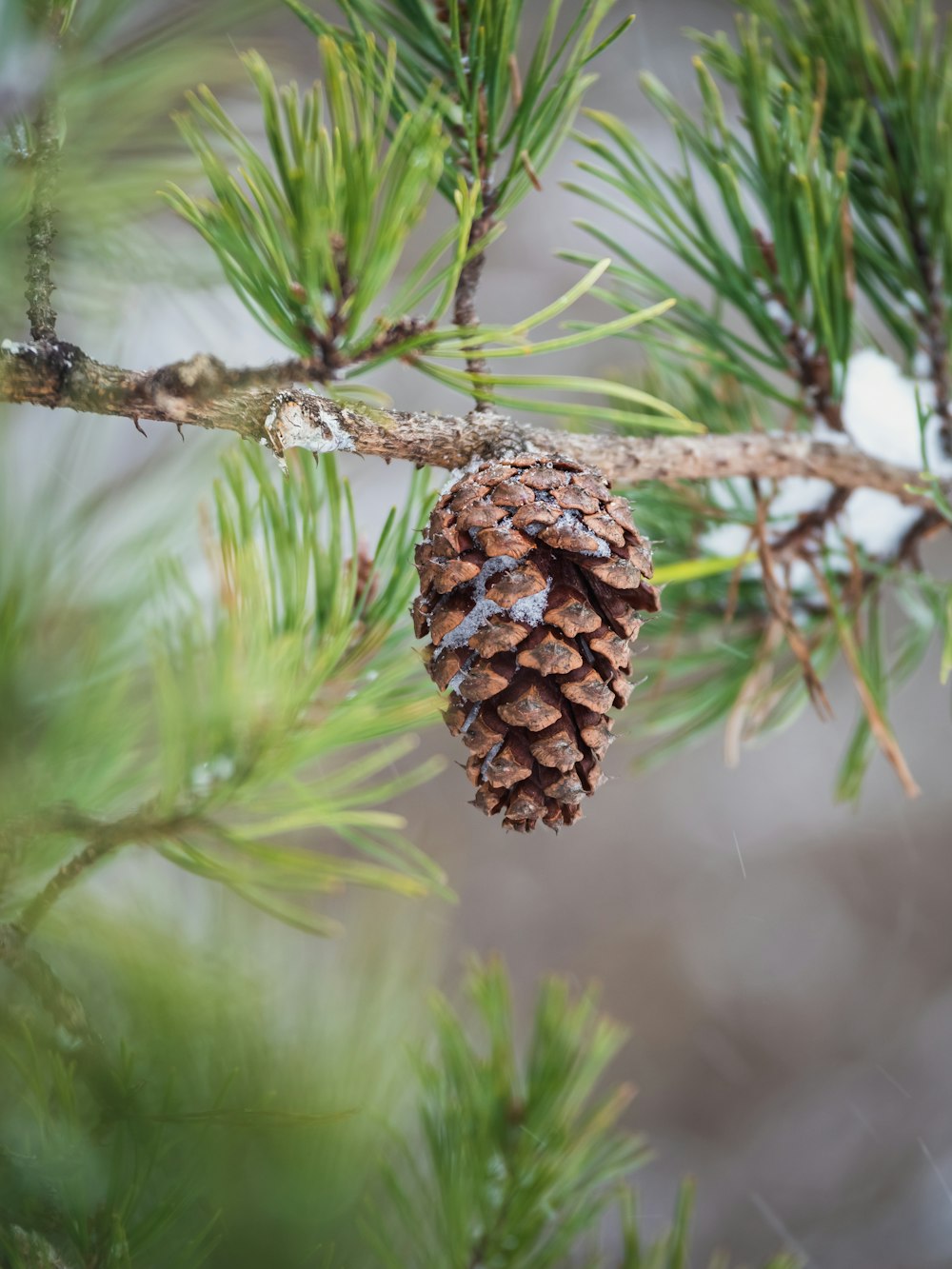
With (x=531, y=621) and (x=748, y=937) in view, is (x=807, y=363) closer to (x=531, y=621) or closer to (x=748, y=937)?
(x=531, y=621)

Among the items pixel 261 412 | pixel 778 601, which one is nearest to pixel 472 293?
pixel 261 412

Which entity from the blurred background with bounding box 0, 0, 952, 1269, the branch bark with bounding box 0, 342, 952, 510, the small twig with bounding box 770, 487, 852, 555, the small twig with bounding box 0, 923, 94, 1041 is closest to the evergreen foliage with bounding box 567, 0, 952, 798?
the small twig with bounding box 770, 487, 852, 555

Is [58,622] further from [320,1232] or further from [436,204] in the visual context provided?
[436,204]

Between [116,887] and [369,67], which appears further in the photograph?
[116,887]

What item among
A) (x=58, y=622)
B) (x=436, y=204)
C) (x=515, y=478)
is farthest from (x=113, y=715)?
(x=436, y=204)

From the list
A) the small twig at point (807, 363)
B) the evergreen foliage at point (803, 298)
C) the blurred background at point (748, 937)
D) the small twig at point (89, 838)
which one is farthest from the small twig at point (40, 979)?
the blurred background at point (748, 937)

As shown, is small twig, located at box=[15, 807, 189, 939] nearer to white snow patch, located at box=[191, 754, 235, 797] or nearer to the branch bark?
white snow patch, located at box=[191, 754, 235, 797]

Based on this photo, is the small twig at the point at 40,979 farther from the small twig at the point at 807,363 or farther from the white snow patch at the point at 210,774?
the small twig at the point at 807,363
